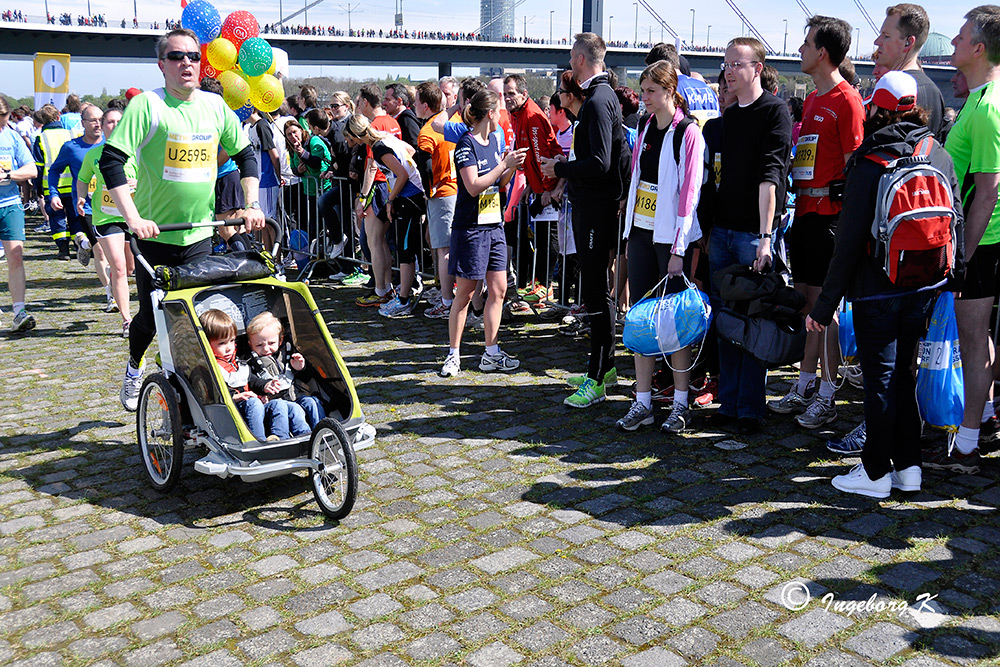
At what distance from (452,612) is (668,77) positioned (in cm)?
329

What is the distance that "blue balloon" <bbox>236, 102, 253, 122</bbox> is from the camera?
10.6 metres

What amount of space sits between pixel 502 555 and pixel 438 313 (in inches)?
204

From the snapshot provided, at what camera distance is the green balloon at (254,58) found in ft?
33.7

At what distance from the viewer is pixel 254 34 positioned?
1090 centimetres

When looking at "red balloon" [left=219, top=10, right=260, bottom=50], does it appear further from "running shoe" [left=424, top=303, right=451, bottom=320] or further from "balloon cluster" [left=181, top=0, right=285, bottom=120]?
"running shoe" [left=424, top=303, right=451, bottom=320]

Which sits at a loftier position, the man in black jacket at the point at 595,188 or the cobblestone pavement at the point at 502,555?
the man in black jacket at the point at 595,188

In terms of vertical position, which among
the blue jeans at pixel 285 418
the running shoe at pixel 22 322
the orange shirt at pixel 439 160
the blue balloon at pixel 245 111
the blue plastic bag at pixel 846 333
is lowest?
the running shoe at pixel 22 322

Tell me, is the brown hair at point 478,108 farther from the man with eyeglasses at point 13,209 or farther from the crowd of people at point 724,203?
the man with eyeglasses at point 13,209

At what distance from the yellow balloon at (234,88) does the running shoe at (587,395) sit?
602cm

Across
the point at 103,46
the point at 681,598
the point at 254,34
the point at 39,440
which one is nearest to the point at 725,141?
the point at 681,598

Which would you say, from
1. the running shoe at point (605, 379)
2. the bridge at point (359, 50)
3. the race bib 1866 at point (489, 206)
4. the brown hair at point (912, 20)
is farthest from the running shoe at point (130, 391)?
the bridge at point (359, 50)

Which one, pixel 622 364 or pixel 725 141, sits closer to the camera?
pixel 725 141

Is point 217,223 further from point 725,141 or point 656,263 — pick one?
point 725,141

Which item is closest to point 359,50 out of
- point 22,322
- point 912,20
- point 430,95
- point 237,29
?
point 237,29
